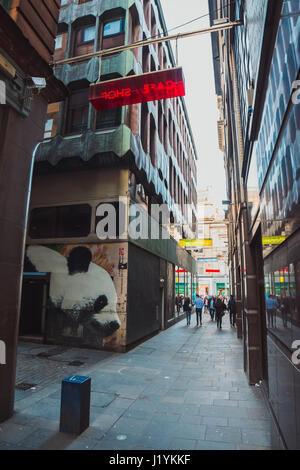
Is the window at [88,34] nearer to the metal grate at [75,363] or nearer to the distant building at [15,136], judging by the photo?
the distant building at [15,136]

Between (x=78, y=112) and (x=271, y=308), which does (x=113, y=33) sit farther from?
(x=271, y=308)

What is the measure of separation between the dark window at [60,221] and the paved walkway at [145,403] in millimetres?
5136

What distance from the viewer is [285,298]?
148 inches

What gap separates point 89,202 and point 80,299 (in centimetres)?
435

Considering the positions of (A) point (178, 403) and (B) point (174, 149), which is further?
(B) point (174, 149)

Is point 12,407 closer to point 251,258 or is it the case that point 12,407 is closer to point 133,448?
point 133,448

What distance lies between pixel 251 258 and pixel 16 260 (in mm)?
6216

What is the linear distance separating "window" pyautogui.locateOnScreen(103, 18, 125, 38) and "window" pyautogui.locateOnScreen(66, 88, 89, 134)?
311cm

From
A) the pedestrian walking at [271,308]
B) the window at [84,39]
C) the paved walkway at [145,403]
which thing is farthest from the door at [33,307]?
the window at [84,39]

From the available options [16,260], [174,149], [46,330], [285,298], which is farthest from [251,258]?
[174,149]

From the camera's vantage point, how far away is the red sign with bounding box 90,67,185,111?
627cm

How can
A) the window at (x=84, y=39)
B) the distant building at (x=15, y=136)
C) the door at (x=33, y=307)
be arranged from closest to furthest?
the distant building at (x=15, y=136)
the door at (x=33, y=307)
the window at (x=84, y=39)

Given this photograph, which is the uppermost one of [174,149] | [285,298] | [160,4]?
[160,4]

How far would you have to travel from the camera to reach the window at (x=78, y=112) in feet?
46.3
